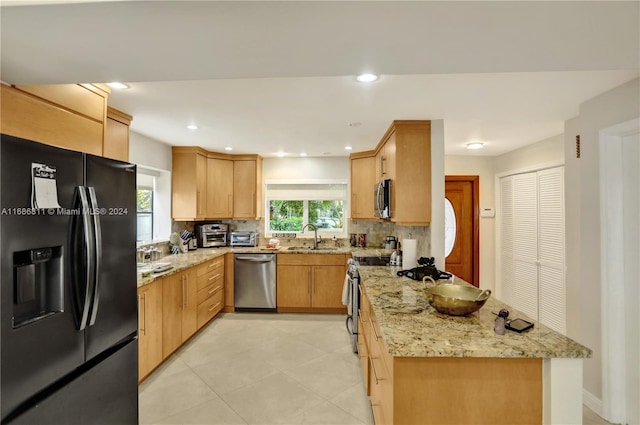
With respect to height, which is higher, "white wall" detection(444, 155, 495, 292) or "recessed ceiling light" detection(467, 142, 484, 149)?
"recessed ceiling light" detection(467, 142, 484, 149)

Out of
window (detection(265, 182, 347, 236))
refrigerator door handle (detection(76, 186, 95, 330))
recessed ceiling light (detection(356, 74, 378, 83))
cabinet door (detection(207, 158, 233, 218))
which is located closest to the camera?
refrigerator door handle (detection(76, 186, 95, 330))

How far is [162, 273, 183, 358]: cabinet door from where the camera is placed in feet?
9.29

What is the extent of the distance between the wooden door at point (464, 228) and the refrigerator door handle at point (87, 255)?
14.3ft

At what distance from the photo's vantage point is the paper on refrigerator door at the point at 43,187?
49.3 inches

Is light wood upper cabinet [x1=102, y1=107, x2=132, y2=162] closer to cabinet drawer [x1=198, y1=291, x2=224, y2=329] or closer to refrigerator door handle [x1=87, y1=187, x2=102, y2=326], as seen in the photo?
refrigerator door handle [x1=87, y1=187, x2=102, y2=326]

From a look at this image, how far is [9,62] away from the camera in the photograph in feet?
4.42

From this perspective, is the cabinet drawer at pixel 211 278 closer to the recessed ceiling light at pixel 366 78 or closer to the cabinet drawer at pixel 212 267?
the cabinet drawer at pixel 212 267

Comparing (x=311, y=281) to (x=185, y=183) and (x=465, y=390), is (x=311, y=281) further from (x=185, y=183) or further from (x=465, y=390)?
(x=465, y=390)

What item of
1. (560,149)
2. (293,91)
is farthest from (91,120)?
(560,149)

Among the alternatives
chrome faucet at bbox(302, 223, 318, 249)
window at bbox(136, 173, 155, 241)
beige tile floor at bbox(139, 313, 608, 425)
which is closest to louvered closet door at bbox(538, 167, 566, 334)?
beige tile floor at bbox(139, 313, 608, 425)

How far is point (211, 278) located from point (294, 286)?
46.2 inches

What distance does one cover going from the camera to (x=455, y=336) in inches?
55.1

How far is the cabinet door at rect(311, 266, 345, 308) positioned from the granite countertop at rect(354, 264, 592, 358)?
2339 mm

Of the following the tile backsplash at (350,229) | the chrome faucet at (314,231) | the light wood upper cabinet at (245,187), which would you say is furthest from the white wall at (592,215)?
the light wood upper cabinet at (245,187)
